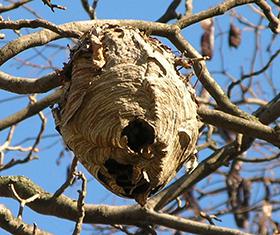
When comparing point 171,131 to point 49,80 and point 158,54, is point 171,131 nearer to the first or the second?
point 158,54

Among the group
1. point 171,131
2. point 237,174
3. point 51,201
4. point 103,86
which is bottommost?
point 237,174

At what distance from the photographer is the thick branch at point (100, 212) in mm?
4285

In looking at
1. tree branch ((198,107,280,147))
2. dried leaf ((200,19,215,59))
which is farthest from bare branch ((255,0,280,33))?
dried leaf ((200,19,215,59))

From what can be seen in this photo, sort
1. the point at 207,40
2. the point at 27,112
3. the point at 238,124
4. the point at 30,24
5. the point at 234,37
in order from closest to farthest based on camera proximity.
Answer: the point at 30,24 → the point at 238,124 → the point at 27,112 → the point at 207,40 → the point at 234,37

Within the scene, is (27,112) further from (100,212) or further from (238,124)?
(238,124)

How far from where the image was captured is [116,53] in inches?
133

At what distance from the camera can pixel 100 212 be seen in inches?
175

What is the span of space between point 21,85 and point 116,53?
1.90 ft

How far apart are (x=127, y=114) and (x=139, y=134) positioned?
0.09 meters

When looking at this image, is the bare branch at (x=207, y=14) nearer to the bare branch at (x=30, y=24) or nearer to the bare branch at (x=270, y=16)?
the bare branch at (x=270, y=16)

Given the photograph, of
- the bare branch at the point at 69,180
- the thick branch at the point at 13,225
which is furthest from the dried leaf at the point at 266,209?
the thick branch at the point at 13,225

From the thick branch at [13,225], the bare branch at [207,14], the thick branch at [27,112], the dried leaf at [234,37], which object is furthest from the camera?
the dried leaf at [234,37]

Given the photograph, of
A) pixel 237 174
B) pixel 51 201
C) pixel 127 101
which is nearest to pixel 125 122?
pixel 127 101

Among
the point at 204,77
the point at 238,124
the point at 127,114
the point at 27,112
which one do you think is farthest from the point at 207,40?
the point at 127,114
